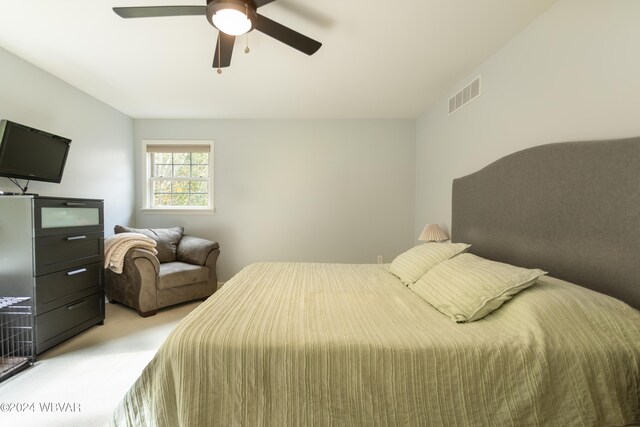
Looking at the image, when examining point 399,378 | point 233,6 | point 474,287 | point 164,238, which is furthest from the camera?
point 164,238

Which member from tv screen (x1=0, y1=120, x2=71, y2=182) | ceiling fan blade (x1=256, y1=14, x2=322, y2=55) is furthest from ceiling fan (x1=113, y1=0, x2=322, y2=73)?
tv screen (x1=0, y1=120, x2=71, y2=182)

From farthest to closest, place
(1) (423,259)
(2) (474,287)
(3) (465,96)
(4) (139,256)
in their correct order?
(4) (139,256), (3) (465,96), (1) (423,259), (2) (474,287)

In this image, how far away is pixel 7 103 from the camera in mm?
2146

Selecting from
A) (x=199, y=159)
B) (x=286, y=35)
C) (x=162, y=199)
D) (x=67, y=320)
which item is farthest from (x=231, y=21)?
(x=162, y=199)

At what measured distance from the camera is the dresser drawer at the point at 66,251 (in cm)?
195

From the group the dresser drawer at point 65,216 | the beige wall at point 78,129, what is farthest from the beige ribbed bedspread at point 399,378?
the beige wall at point 78,129

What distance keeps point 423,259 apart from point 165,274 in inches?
102

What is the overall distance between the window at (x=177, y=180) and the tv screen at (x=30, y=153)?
A: 4.54 feet

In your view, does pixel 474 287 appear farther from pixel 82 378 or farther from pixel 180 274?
pixel 180 274

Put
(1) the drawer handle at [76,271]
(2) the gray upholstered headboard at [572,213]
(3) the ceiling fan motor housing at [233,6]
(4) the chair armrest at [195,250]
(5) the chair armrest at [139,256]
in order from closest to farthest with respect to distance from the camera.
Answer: (2) the gray upholstered headboard at [572,213], (3) the ceiling fan motor housing at [233,6], (1) the drawer handle at [76,271], (5) the chair armrest at [139,256], (4) the chair armrest at [195,250]

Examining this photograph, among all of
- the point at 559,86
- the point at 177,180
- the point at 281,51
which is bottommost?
the point at 177,180

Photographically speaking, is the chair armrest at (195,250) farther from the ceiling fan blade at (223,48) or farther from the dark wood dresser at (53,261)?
the ceiling fan blade at (223,48)

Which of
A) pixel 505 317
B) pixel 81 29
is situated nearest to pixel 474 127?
pixel 505 317

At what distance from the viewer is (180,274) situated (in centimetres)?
293
